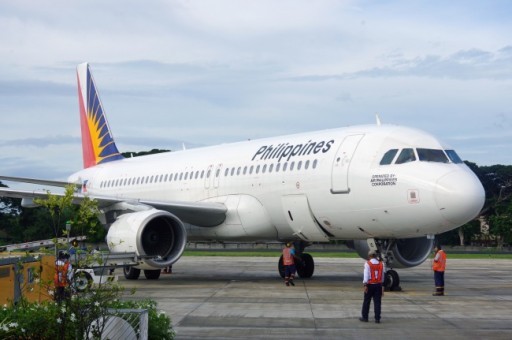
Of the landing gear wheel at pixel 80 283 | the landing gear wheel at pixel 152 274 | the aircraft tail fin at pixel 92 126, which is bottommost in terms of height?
the landing gear wheel at pixel 152 274

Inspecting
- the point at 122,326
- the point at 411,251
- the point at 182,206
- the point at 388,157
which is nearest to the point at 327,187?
the point at 388,157

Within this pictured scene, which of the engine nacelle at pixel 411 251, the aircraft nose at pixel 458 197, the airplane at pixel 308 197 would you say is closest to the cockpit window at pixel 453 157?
the airplane at pixel 308 197

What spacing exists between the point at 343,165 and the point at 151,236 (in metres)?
6.20

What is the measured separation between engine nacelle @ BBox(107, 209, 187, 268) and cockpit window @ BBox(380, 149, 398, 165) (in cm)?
613

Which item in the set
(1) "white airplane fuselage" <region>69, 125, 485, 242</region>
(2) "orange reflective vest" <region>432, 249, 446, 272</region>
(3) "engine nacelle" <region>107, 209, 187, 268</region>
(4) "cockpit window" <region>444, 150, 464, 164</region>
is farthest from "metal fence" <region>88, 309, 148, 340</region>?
(4) "cockpit window" <region>444, 150, 464, 164</region>

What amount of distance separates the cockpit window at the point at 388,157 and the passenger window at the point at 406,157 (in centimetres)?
17

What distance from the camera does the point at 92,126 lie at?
3438 cm

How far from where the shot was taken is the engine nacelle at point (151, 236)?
21156 mm

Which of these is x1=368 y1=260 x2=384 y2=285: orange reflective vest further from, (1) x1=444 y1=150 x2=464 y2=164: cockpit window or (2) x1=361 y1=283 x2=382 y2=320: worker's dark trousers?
(1) x1=444 y1=150 x2=464 y2=164: cockpit window

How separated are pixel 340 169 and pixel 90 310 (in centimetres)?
1186

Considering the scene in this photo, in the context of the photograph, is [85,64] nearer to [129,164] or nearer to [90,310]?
[129,164]

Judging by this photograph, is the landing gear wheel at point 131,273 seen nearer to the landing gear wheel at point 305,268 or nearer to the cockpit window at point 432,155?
the landing gear wheel at point 305,268

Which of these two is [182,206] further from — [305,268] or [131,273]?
[305,268]

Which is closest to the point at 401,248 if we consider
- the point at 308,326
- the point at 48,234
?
the point at 308,326
